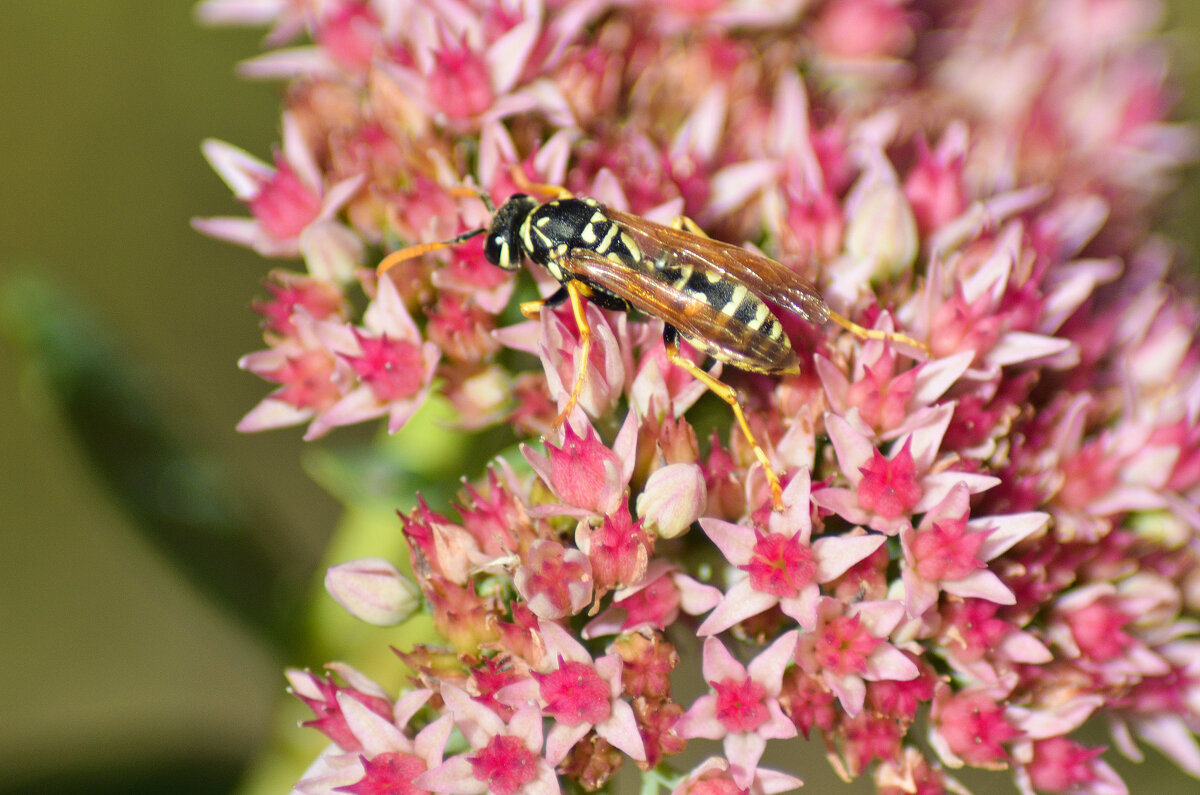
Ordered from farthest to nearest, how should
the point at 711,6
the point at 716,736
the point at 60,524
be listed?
the point at 60,524, the point at 711,6, the point at 716,736

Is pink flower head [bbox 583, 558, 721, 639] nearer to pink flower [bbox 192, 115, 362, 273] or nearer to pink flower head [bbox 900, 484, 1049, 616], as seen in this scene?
pink flower head [bbox 900, 484, 1049, 616]

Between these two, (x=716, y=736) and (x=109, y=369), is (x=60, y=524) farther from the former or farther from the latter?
(x=716, y=736)

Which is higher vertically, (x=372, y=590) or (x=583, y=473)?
(x=583, y=473)

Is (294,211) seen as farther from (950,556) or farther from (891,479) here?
(950,556)

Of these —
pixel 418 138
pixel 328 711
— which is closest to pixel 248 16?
pixel 418 138

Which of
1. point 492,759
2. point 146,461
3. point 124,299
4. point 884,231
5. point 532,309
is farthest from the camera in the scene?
point 124,299

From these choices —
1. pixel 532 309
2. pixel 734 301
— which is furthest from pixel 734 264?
pixel 532 309

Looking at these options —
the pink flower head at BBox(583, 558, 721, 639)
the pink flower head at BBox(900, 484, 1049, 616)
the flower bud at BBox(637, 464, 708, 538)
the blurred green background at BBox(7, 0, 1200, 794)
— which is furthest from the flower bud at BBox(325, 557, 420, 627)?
the blurred green background at BBox(7, 0, 1200, 794)

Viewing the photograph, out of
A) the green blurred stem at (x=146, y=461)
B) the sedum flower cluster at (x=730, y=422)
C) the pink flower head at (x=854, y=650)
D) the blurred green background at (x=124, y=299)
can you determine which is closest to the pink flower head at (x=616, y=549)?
the sedum flower cluster at (x=730, y=422)
